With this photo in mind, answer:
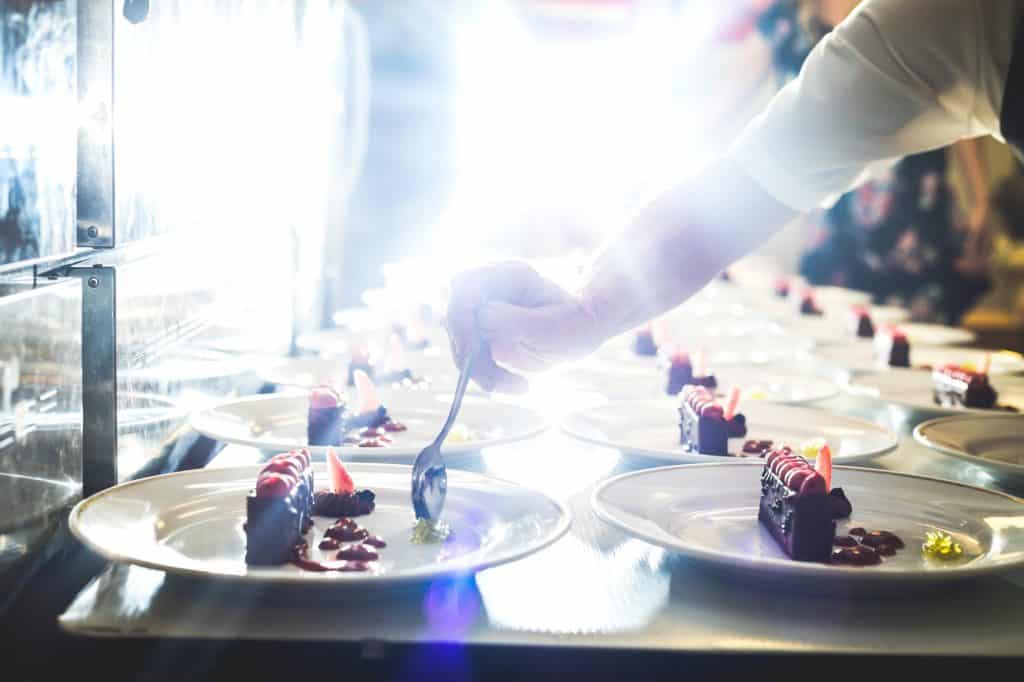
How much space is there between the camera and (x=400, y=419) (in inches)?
94.0

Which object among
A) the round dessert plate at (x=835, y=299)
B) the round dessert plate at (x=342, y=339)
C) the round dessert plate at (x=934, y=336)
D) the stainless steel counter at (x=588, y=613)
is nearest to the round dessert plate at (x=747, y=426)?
the stainless steel counter at (x=588, y=613)

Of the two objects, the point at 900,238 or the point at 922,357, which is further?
the point at 900,238

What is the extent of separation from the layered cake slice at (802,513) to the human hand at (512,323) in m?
0.55

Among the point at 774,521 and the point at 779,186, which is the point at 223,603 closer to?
the point at 774,521

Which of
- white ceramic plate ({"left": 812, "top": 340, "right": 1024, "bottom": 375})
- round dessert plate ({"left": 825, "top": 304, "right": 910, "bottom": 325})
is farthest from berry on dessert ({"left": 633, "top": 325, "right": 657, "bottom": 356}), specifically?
round dessert plate ({"left": 825, "top": 304, "right": 910, "bottom": 325})

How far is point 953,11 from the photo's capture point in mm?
1953

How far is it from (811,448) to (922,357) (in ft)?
4.50

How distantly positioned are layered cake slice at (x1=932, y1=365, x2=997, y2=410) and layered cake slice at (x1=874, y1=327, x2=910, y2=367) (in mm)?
429

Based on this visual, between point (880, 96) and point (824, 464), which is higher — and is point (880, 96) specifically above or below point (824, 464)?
above

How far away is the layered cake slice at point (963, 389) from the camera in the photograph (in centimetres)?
251

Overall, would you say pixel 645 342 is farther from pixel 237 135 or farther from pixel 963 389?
pixel 237 135

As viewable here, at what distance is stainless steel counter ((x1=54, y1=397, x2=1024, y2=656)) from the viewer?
3.92 feet

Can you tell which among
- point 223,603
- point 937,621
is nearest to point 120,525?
point 223,603

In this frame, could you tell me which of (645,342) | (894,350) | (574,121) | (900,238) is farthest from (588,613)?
(574,121)
